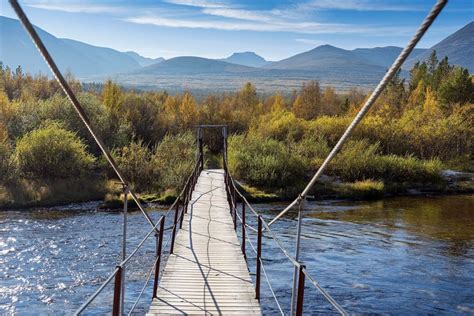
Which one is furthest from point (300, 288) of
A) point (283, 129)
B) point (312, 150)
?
point (283, 129)

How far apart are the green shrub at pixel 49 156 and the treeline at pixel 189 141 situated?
0.05m

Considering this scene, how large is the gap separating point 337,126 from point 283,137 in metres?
3.78

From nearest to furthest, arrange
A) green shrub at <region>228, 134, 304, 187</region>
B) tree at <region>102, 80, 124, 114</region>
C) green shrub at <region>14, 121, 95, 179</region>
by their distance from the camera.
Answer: green shrub at <region>14, 121, 95, 179</region> → green shrub at <region>228, 134, 304, 187</region> → tree at <region>102, 80, 124, 114</region>

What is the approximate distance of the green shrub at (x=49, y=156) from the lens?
2298 cm

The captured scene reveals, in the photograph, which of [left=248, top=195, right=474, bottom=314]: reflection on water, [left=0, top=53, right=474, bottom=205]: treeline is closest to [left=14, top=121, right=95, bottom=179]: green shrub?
[left=0, top=53, right=474, bottom=205]: treeline

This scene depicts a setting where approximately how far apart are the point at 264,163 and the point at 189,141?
4.49 m

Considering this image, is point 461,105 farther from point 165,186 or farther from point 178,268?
point 178,268

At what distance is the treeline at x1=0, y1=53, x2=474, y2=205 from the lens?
2334 cm

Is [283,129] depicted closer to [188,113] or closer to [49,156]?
[188,113]

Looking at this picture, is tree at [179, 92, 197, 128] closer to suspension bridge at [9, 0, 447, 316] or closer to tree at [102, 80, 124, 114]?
tree at [102, 80, 124, 114]

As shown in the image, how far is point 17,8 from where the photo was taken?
6.89ft

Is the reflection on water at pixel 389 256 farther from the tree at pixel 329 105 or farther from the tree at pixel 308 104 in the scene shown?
the tree at pixel 329 105

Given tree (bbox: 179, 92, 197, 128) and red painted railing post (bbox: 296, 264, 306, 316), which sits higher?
tree (bbox: 179, 92, 197, 128)

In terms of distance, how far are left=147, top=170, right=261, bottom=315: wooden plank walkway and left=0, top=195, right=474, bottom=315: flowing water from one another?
172cm
